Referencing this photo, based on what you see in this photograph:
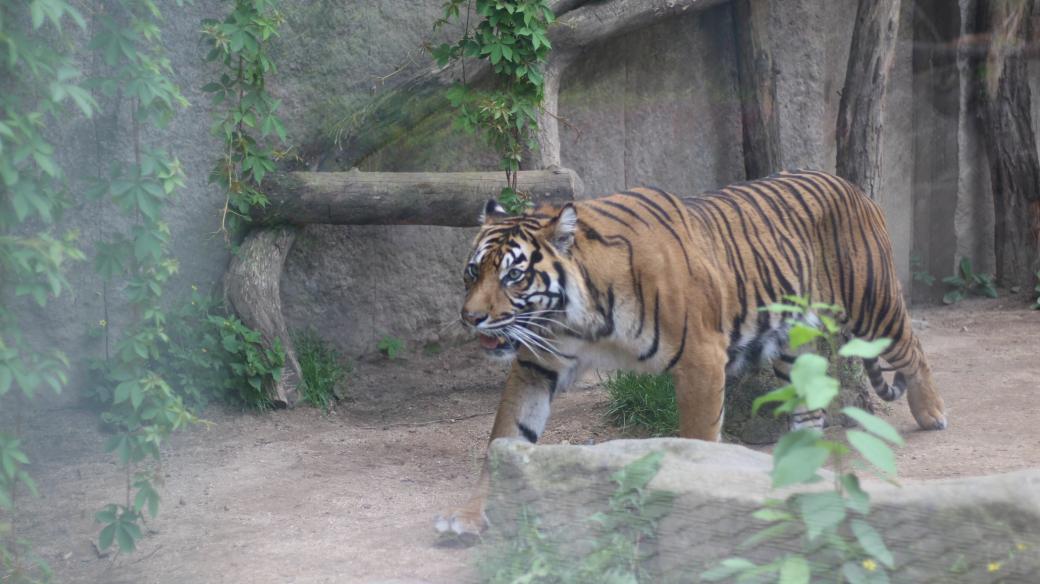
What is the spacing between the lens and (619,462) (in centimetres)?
299

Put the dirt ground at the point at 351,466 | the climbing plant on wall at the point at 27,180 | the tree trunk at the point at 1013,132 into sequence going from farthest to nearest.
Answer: the tree trunk at the point at 1013,132 < the dirt ground at the point at 351,466 < the climbing plant on wall at the point at 27,180

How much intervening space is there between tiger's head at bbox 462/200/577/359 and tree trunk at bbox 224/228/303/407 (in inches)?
67.4

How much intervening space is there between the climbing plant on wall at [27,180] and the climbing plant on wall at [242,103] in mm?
1383

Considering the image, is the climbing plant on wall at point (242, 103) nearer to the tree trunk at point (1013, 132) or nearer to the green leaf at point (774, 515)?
the green leaf at point (774, 515)

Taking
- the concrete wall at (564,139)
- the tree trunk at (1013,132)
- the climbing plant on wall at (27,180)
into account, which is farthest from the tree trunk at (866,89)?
the climbing plant on wall at (27,180)

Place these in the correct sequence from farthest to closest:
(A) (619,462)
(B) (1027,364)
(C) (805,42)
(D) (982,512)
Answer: (C) (805,42) < (B) (1027,364) < (A) (619,462) < (D) (982,512)

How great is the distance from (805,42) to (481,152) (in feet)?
8.38

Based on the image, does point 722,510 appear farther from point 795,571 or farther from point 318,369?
point 318,369

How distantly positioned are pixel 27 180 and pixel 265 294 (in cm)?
264

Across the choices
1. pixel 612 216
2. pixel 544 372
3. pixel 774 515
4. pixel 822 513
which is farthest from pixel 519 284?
pixel 822 513

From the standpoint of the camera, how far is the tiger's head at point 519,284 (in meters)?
4.03

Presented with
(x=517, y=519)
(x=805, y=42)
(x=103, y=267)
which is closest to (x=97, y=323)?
(x=103, y=267)

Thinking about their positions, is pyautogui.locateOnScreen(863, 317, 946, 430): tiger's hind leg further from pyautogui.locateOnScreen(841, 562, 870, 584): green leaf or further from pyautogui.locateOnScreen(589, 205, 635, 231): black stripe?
pyautogui.locateOnScreen(841, 562, 870, 584): green leaf

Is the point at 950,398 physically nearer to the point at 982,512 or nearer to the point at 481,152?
the point at 481,152
